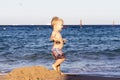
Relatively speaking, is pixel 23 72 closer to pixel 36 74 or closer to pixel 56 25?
pixel 36 74

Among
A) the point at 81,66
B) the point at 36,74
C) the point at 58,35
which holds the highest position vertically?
the point at 58,35

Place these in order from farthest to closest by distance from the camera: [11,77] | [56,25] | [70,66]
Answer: [70,66]
[56,25]
[11,77]

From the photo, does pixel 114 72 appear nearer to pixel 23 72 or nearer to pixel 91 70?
pixel 91 70

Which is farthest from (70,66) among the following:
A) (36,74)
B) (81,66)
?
(36,74)

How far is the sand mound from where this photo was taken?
361 inches

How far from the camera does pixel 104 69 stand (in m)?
16.4

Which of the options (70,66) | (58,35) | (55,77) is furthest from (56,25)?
(70,66)

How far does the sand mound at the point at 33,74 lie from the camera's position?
9164 millimetres

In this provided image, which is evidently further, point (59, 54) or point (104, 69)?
point (104, 69)

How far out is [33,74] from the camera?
30.8 ft

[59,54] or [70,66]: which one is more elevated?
[59,54]

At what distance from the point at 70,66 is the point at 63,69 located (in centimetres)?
112

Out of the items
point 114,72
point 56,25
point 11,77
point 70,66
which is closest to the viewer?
point 11,77

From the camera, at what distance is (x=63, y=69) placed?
1641 centimetres
